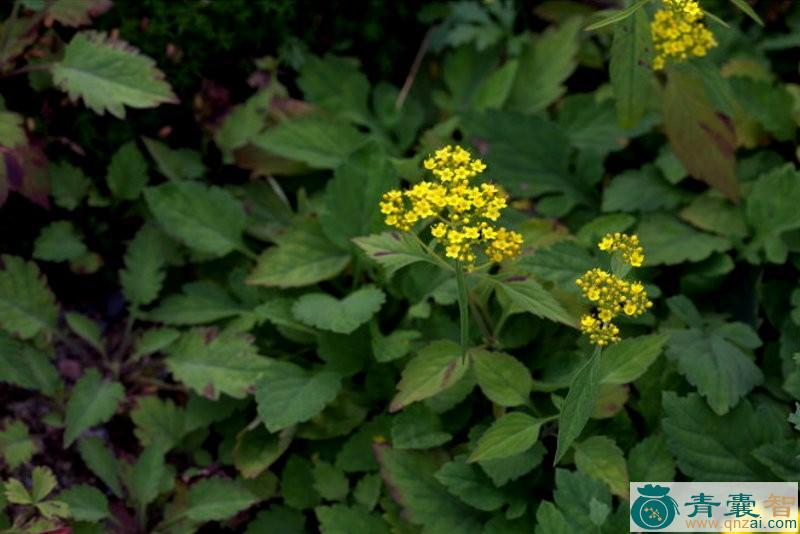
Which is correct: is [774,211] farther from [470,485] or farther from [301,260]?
[301,260]

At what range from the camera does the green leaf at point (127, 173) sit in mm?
2672

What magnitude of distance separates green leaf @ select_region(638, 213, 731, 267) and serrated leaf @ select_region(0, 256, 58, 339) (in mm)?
1463

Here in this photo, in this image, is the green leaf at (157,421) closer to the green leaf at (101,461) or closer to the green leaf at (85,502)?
the green leaf at (101,461)

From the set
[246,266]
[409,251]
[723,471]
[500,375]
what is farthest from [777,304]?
[246,266]

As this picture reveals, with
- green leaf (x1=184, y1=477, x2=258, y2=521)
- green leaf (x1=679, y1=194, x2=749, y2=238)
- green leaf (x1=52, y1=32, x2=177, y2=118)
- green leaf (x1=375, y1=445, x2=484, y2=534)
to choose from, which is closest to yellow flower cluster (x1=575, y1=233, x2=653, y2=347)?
green leaf (x1=375, y1=445, x2=484, y2=534)

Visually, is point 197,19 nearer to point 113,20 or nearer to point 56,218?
point 113,20

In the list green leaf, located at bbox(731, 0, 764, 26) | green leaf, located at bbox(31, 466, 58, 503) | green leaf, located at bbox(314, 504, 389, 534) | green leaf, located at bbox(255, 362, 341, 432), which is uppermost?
green leaf, located at bbox(731, 0, 764, 26)

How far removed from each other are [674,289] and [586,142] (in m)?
0.47

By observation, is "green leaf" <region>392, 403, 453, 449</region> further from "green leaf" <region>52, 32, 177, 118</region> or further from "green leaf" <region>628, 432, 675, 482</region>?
"green leaf" <region>52, 32, 177, 118</region>

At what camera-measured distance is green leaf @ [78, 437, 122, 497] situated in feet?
7.60

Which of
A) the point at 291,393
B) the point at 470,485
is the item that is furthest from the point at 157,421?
the point at 470,485

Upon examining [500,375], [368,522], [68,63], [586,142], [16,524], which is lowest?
[368,522]

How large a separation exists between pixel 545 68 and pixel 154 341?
1358 mm

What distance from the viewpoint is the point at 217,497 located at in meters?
2.26
